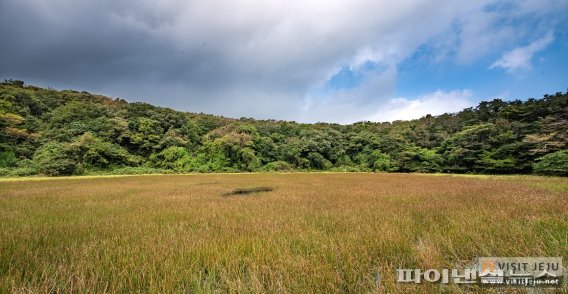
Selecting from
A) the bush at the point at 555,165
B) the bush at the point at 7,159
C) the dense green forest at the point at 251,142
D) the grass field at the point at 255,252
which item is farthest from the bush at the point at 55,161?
the bush at the point at 555,165

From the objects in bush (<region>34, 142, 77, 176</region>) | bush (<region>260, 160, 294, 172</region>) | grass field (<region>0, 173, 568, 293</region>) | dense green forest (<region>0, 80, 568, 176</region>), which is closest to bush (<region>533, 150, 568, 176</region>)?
dense green forest (<region>0, 80, 568, 176</region>)

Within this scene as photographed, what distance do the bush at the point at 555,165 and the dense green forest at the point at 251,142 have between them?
113 millimetres

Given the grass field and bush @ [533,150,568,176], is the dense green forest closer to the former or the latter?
bush @ [533,150,568,176]

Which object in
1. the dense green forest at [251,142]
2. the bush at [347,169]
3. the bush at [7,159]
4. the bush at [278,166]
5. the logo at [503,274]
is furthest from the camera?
the bush at [347,169]

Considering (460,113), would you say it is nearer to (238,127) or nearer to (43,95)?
(238,127)

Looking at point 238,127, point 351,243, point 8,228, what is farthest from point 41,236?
point 238,127

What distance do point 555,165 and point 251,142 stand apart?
3850 cm

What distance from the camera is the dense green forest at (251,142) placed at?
31.5 metres

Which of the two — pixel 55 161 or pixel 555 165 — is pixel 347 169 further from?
pixel 55 161

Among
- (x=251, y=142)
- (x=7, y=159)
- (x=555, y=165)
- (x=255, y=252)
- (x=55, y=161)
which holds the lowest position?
(x=255, y=252)

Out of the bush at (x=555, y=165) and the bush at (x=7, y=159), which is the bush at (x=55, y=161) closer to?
the bush at (x=7, y=159)

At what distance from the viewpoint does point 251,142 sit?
4644 cm

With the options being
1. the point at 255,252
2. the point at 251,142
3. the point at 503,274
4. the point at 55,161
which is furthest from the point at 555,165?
the point at 55,161

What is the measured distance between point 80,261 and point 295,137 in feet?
163
